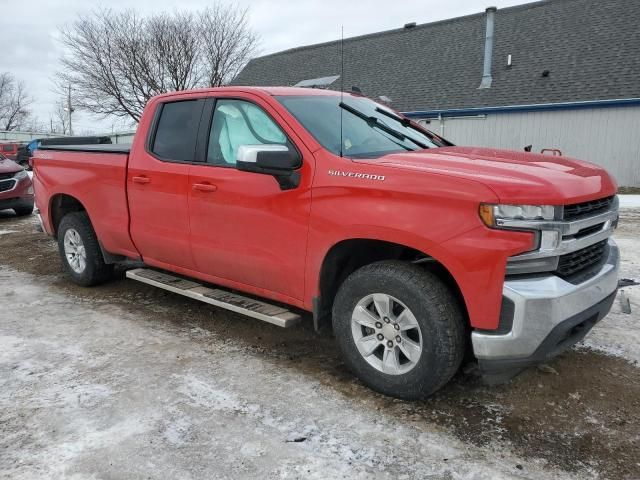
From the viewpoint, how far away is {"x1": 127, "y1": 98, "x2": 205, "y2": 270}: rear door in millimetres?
4152

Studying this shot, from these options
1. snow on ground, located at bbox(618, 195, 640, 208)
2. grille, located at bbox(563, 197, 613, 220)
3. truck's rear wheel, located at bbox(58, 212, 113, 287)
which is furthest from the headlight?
snow on ground, located at bbox(618, 195, 640, 208)

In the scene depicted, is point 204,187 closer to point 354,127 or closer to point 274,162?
point 274,162

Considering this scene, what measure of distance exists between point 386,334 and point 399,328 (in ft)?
0.34

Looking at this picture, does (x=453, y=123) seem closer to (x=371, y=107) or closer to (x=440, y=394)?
(x=371, y=107)

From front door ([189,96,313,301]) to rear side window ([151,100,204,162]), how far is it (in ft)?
0.62

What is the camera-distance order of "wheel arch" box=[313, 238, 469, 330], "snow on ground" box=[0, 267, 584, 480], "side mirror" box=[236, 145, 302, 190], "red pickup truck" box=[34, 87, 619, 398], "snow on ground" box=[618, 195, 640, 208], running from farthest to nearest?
"snow on ground" box=[618, 195, 640, 208] → "side mirror" box=[236, 145, 302, 190] → "wheel arch" box=[313, 238, 469, 330] → "red pickup truck" box=[34, 87, 619, 398] → "snow on ground" box=[0, 267, 584, 480]

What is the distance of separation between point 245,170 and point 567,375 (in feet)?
8.27

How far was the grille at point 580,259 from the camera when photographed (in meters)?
2.79

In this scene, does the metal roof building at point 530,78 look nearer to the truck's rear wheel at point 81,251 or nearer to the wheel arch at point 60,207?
the wheel arch at point 60,207

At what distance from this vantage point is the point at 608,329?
419 cm

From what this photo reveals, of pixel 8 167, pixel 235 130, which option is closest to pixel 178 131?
pixel 235 130

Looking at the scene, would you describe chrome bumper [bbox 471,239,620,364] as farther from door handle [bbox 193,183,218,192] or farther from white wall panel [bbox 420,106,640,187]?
white wall panel [bbox 420,106,640,187]

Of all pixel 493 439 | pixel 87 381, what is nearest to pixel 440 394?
pixel 493 439

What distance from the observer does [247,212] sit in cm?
366
